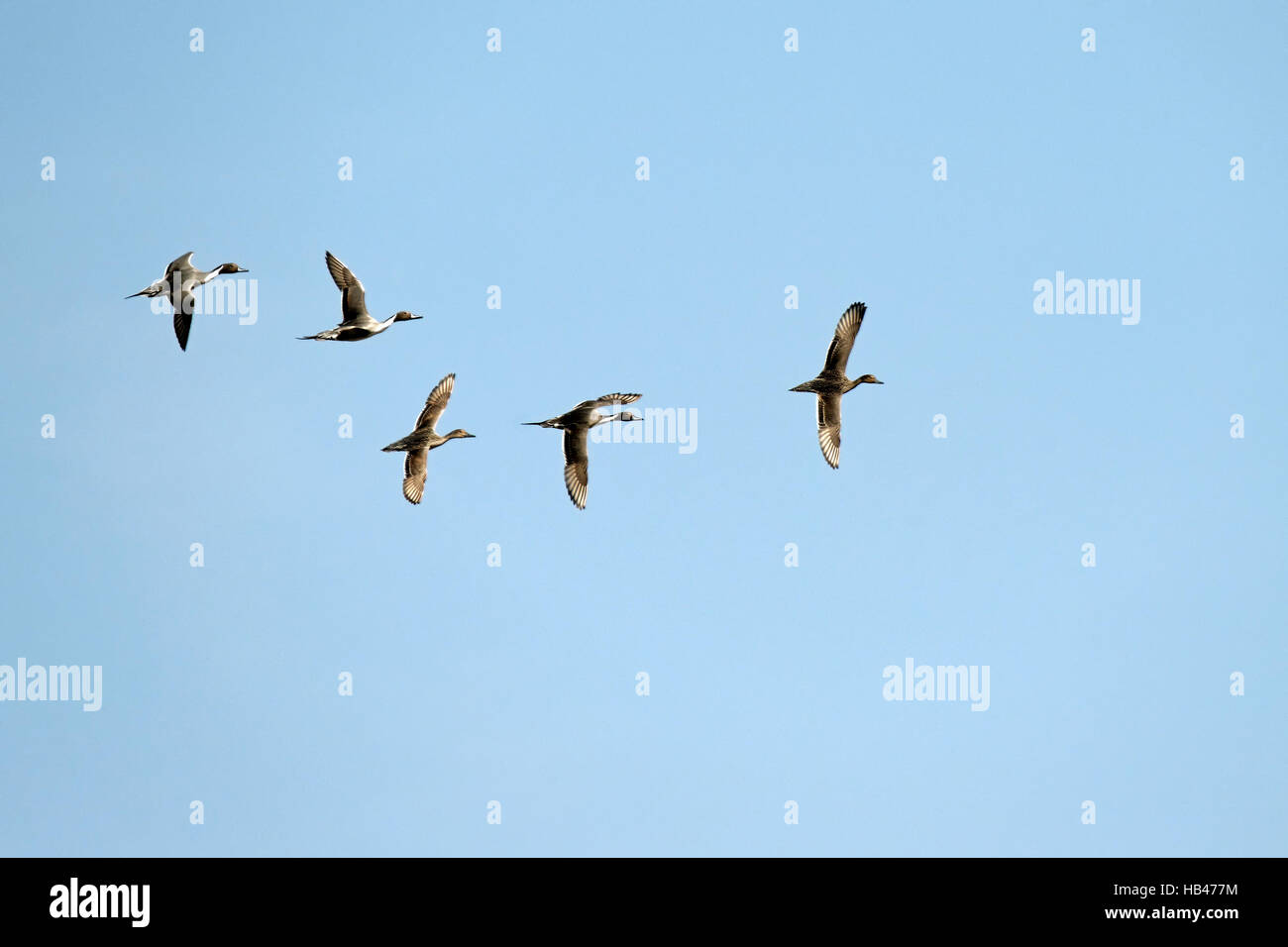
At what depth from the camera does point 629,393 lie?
216 ft

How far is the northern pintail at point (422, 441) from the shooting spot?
66250 mm

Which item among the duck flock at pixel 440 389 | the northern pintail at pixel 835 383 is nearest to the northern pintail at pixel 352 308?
the duck flock at pixel 440 389

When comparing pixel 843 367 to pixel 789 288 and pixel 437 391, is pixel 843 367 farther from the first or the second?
pixel 437 391

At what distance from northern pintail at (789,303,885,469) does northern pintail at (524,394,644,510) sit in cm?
626

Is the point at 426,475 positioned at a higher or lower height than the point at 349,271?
lower

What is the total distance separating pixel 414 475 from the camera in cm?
6656

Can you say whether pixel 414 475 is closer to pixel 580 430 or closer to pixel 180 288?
pixel 580 430

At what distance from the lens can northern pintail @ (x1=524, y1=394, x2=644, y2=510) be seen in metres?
65.8

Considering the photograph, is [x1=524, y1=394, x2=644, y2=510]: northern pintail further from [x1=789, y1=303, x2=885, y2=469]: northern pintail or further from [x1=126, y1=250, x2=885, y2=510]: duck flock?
[x1=789, y1=303, x2=885, y2=469]: northern pintail

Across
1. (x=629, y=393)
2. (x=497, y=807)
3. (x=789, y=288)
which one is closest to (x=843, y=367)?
(x=789, y=288)

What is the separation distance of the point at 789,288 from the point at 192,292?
2018 centimetres
